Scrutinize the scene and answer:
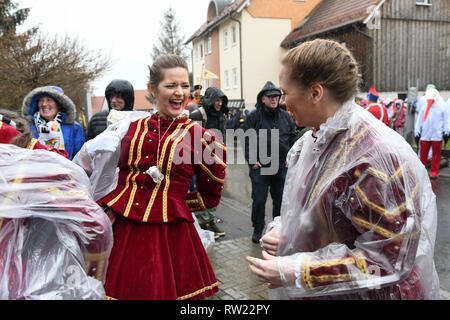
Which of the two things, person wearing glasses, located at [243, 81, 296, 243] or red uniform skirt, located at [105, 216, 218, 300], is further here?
person wearing glasses, located at [243, 81, 296, 243]

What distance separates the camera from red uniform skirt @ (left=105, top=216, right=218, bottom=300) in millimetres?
2059

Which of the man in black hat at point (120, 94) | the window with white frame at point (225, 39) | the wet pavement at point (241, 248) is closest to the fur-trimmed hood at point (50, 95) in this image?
the man in black hat at point (120, 94)

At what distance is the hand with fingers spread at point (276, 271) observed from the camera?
1.35 m

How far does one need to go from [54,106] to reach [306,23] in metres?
22.5

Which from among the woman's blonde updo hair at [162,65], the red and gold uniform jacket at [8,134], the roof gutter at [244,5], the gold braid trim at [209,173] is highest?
the roof gutter at [244,5]

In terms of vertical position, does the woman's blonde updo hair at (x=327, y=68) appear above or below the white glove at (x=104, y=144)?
above

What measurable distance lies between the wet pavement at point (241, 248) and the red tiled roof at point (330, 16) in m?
13.1

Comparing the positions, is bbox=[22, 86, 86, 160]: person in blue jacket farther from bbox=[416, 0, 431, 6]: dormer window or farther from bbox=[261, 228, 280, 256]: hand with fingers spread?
bbox=[416, 0, 431, 6]: dormer window

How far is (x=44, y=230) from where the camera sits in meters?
1.58

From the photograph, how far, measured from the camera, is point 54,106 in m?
4.13

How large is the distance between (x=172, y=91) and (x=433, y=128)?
314 inches

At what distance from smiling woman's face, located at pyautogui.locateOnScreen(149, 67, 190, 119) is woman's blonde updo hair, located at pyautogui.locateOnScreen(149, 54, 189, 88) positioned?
22 millimetres

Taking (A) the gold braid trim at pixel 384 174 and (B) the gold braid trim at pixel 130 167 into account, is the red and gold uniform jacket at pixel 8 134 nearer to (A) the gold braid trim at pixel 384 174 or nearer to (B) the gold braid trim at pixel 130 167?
(B) the gold braid trim at pixel 130 167

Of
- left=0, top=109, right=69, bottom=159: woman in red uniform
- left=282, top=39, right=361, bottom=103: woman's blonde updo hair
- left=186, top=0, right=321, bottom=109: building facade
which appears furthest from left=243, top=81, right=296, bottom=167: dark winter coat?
left=186, top=0, right=321, bottom=109: building facade
